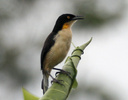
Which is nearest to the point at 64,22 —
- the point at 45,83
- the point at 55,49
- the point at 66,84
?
the point at 55,49

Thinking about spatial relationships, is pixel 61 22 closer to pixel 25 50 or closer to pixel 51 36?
pixel 51 36

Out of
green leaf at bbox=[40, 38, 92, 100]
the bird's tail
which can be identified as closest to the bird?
the bird's tail

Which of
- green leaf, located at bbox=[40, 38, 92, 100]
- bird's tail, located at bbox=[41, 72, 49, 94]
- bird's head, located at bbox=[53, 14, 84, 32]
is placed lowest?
green leaf, located at bbox=[40, 38, 92, 100]

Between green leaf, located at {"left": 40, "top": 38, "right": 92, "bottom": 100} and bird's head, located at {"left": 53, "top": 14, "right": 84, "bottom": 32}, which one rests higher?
bird's head, located at {"left": 53, "top": 14, "right": 84, "bottom": 32}

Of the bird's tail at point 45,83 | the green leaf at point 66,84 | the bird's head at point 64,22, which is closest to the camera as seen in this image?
the green leaf at point 66,84

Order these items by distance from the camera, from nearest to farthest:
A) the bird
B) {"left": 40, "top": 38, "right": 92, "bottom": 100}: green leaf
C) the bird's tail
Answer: {"left": 40, "top": 38, "right": 92, "bottom": 100}: green leaf
the bird's tail
the bird

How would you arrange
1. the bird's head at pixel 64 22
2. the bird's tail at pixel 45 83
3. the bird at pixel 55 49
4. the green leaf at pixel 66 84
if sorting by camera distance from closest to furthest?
the green leaf at pixel 66 84
the bird's tail at pixel 45 83
the bird at pixel 55 49
the bird's head at pixel 64 22

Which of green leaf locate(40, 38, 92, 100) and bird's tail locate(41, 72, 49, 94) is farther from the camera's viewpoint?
bird's tail locate(41, 72, 49, 94)

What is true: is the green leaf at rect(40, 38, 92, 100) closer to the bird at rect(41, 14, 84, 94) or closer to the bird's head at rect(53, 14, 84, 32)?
the bird at rect(41, 14, 84, 94)

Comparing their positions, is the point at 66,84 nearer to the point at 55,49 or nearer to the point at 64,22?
the point at 55,49

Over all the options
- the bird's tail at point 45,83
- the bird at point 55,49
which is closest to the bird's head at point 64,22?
the bird at point 55,49

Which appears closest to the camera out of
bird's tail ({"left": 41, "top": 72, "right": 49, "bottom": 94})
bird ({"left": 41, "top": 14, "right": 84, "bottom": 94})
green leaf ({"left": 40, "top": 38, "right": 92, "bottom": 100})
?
green leaf ({"left": 40, "top": 38, "right": 92, "bottom": 100})

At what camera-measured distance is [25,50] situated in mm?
10820

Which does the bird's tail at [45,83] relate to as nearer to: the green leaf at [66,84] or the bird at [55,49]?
the bird at [55,49]
